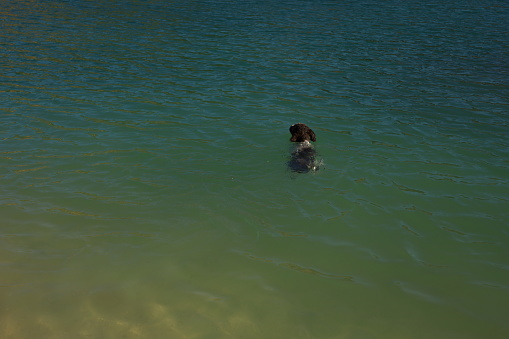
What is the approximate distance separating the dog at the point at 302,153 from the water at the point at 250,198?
11.8 inches

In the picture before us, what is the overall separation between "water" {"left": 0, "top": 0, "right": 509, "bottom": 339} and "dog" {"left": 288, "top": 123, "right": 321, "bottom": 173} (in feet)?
0.98

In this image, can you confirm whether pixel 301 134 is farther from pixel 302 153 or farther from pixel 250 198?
pixel 250 198

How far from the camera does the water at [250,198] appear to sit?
19.0 ft

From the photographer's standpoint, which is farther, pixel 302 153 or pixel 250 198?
pixel 302 153

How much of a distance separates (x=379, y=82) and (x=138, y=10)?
885 inches

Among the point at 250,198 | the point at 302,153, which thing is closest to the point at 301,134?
the point at 302,153

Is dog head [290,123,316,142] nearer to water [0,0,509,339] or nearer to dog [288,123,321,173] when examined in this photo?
dog [288,123,321,173]

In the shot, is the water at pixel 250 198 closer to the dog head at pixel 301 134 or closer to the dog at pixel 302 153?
the dog at pixel 302 153

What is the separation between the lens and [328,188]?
910 centimetres

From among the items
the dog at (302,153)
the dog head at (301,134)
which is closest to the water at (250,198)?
the dog at (302,153)

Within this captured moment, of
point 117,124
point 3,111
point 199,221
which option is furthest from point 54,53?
point 199,221

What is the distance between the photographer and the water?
5793 mm

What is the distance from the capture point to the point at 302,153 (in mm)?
10352

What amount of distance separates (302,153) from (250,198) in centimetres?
230
